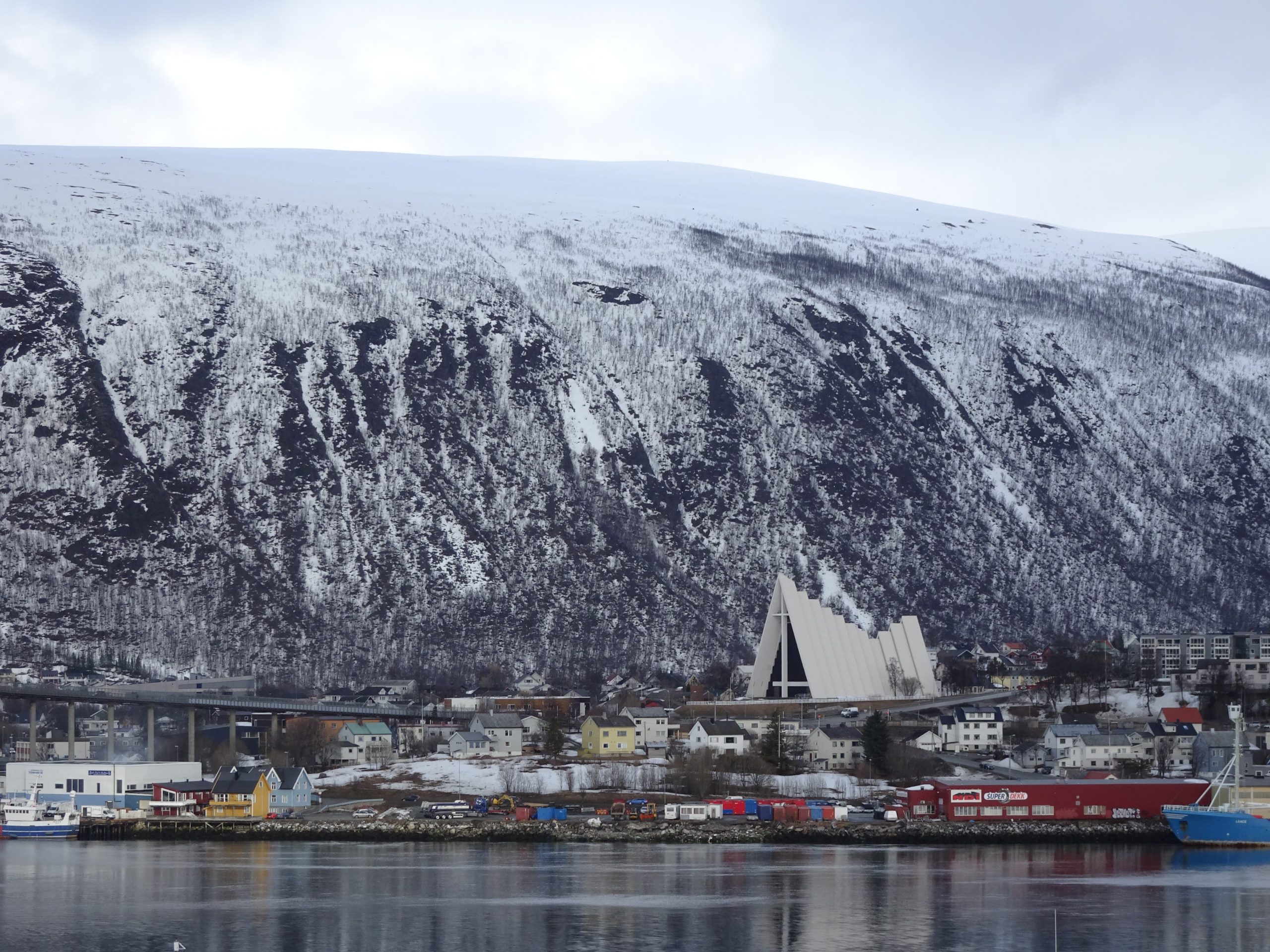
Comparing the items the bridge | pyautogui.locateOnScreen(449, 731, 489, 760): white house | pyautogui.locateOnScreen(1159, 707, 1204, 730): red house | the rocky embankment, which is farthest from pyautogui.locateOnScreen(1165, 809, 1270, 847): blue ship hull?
the bridge

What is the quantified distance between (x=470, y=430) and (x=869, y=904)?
127 meters

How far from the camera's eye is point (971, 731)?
86.1 m

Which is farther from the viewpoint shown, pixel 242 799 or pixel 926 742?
pixel 926 742

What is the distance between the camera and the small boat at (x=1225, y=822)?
61.4 meters

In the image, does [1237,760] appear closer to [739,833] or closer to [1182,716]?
[739,833]

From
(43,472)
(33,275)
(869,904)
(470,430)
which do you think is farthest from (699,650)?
(869,904)

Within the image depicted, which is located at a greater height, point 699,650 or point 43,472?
point 43,472

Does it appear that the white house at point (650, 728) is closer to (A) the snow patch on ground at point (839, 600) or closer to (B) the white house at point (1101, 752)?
(B) the white house at point (1101, 752)

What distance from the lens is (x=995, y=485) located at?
177 metres

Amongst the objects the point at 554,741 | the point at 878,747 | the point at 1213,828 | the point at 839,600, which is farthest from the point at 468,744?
the point at 839,600

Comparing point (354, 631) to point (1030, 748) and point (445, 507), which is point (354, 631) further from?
point (1030, 748)

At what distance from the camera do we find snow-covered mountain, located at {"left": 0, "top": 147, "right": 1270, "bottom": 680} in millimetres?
141000

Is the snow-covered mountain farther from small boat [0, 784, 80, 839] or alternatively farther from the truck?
the truck

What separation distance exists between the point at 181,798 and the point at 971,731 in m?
35.9
